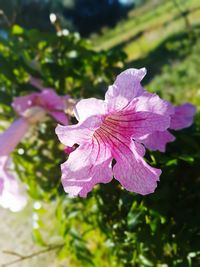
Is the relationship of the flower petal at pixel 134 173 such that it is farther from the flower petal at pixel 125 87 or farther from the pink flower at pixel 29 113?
the pink flower at pixel 29 113

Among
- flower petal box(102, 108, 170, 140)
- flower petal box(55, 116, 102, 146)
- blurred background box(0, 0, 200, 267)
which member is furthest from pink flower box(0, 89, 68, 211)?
flower petal box(55, 116, 102, 146)

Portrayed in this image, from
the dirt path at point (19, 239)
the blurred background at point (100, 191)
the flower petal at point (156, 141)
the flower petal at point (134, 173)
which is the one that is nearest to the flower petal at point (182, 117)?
the blurred background at point (100, 191)

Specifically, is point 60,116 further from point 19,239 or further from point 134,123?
point 19,239

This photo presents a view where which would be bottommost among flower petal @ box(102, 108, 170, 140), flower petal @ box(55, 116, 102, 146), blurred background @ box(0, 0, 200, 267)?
blurred background @ box(0, 0, 200, 267)

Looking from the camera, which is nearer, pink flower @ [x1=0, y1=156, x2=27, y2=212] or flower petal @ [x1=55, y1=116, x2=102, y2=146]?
flower petal @ [x1=55, y1=116, x2=102, y2=146]

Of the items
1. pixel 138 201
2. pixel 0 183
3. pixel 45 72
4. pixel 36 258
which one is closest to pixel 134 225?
pixel 138 201

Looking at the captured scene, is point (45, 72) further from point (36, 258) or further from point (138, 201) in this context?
point (36, 258)

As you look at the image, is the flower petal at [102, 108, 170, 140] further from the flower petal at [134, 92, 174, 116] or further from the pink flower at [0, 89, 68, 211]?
the pink flower at [0, 89, 68, 211]
